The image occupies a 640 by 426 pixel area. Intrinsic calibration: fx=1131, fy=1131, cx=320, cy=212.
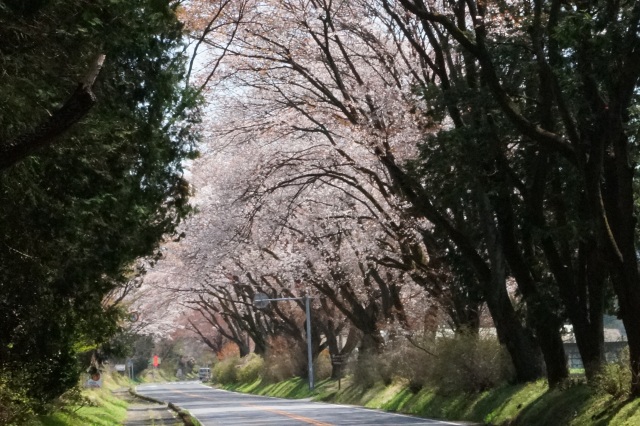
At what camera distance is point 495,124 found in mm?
A: 21172

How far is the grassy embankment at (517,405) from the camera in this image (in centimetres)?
1914

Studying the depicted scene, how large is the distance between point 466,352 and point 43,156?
18928mm

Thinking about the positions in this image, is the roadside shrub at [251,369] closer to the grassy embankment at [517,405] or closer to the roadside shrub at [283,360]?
the roadside shrub at [283,360]

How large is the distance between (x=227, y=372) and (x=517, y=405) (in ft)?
232

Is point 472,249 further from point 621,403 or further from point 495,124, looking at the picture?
point 621,403

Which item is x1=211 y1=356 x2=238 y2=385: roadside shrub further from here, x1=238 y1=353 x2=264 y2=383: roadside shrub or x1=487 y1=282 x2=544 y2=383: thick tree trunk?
x1=487 y1=282 x2=544 y2=383: thick tree trunk

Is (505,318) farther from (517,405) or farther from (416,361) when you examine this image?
(416,361)

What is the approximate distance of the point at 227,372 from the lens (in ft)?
310

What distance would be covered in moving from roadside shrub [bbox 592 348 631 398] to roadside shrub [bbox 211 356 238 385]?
70961mm

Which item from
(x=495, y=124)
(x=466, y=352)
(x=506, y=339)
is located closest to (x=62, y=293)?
(x=495, y=124)

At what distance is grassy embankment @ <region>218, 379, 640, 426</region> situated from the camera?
754 inches

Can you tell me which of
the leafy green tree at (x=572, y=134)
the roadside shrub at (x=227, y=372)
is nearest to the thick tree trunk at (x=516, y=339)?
the leafy green tree at (x=572, y=134)

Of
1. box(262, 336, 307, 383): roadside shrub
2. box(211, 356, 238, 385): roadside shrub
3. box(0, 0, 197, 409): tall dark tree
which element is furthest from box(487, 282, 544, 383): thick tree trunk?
box(211, 356, 238, 385): roadside shrub

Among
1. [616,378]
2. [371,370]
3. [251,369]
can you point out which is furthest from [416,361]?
[251,369]
